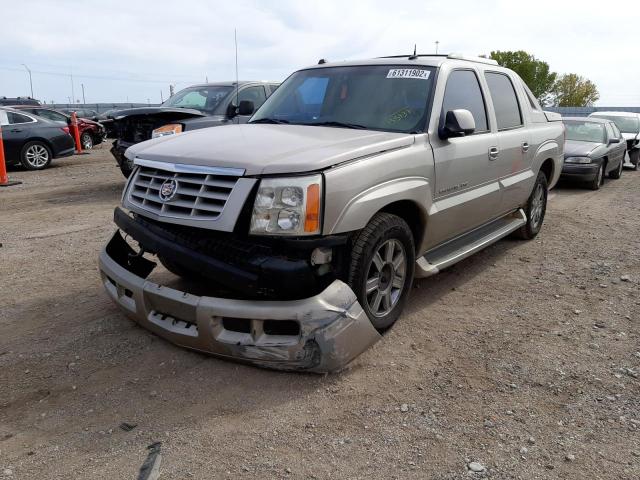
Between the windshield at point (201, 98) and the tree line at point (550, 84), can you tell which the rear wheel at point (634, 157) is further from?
the tree line at point (550, 84)

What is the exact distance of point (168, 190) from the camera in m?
3.28

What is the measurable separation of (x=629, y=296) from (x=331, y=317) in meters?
3.10

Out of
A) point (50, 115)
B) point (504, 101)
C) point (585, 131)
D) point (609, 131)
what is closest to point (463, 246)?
point (504, 101)

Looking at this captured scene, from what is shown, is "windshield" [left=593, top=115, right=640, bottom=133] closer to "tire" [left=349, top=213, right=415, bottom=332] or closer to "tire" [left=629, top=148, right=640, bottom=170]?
"tire" [left=629, top=148, right=640, bottom=170]

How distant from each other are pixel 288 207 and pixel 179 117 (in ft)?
19.6

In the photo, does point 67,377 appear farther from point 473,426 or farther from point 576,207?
point 576,207

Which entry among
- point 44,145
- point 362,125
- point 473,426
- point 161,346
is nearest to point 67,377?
point 161,346

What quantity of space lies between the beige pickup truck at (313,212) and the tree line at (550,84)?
7347 cm

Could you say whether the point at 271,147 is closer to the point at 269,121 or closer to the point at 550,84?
the point at 269,121

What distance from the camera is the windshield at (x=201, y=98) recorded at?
8969 mm

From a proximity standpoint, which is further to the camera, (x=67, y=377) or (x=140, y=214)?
(x=140, y=214)

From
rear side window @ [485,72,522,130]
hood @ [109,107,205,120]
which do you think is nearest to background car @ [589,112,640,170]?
rear side window @ [485,72,522,130]

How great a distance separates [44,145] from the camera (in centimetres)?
1271

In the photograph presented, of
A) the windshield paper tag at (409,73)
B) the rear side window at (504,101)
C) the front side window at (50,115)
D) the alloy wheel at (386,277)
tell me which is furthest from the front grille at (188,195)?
the front side window at (50,115)
